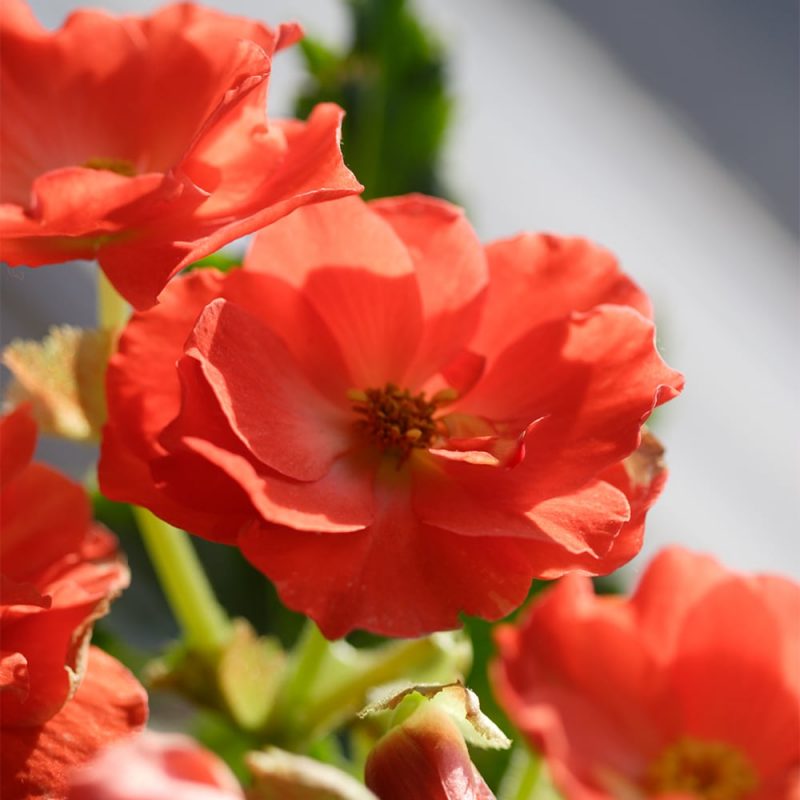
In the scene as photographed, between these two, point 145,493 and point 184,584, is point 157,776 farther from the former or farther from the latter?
point 184,584

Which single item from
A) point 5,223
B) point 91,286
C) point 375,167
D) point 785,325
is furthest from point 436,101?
point 785,325

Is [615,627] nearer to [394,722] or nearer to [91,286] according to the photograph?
[394,722]

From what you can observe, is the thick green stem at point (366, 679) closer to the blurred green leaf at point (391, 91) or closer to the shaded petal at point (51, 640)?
the shaded petal at point (51, 640)

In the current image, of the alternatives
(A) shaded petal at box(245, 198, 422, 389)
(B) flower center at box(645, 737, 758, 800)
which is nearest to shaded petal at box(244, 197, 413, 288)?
→ (A) shaded petal at box(245, 198, 422, 389)

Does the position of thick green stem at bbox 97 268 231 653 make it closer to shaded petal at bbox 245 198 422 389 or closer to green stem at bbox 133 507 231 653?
green stem at bbox 133 507 231 653

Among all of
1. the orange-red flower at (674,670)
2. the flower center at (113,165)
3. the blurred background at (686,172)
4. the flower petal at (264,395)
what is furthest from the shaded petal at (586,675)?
the blurred background at (686,172)

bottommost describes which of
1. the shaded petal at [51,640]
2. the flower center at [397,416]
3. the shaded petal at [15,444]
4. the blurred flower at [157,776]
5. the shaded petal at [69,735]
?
the shaded petal at [69,735]

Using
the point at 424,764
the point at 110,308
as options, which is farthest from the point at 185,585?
the point at 424,764
